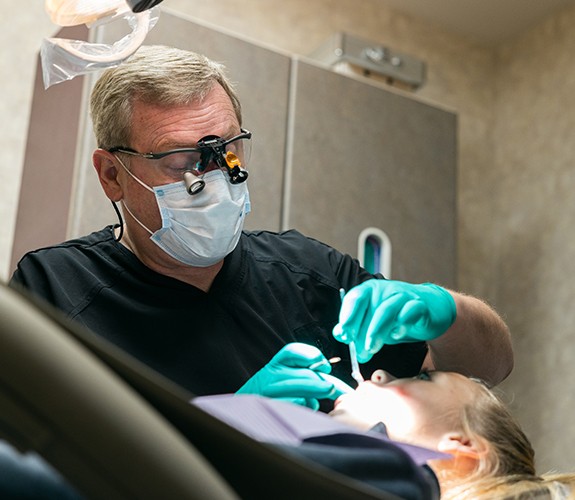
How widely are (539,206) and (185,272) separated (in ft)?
7.24

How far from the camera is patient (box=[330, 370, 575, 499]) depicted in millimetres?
1153

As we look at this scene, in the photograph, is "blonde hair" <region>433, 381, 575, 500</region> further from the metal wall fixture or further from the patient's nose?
the metal wall fixture

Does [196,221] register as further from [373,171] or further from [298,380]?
[373,171]

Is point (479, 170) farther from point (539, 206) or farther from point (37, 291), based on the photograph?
point (37, 291)

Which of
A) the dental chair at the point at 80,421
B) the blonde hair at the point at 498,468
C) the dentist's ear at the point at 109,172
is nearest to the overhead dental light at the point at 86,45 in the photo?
the dentist's ear at the point at 109,172

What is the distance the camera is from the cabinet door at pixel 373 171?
2.77 metres

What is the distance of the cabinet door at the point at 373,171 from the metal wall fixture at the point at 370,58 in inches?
5.4

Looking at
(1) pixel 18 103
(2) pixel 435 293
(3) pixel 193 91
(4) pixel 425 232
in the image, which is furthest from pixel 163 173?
(4) pixel 425 232

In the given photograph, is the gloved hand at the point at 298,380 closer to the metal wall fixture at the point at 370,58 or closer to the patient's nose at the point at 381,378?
the patient's nose at the point at 381,378

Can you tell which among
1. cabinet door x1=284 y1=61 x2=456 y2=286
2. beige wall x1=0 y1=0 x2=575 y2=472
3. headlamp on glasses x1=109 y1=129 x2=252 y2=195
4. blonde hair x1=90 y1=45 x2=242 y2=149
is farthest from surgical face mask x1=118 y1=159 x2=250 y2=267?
beige wall x1=0 y1=0 x2=575 y2=472

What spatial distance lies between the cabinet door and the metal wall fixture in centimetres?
14

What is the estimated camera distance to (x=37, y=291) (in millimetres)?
1513

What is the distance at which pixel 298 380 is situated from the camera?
113 centimetres

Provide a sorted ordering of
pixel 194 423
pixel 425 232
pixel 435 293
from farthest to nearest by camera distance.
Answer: pixel 425 232
pixel 435 293
pixel 194 423
